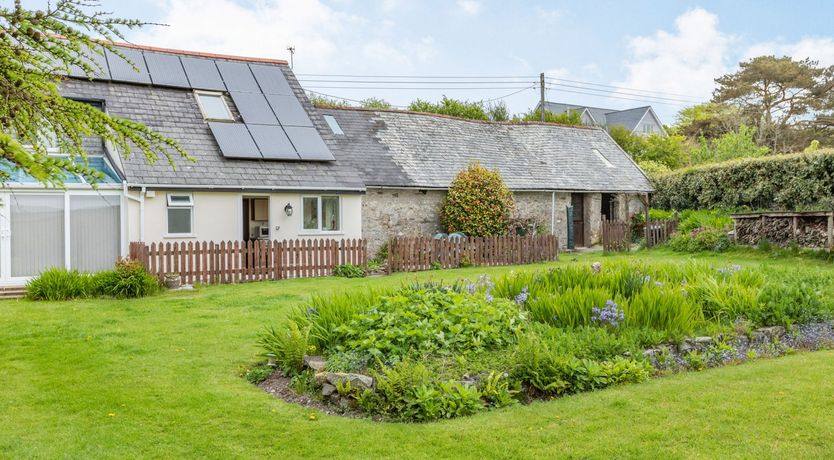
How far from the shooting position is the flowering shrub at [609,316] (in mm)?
7625

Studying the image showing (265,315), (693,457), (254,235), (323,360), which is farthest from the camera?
(254,235)

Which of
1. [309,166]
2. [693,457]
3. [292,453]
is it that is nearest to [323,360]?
[292,453]

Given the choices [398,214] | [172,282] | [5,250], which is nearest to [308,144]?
[398,214]

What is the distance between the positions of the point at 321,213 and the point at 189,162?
4040mm

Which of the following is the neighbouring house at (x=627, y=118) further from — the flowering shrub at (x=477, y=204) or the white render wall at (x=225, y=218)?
the white render wall at (x=225, y=218)

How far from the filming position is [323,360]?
7.20 meters

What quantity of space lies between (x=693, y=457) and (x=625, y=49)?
62.4 feet

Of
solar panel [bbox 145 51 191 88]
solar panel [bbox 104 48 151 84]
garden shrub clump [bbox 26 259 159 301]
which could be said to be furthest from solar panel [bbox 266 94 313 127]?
garden shrub clump [bbox 26 259 159 301]

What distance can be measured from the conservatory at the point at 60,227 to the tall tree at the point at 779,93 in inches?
1725

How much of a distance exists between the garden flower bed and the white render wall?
33.8ft

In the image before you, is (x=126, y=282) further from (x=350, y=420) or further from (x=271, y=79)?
(x=271, y=79)

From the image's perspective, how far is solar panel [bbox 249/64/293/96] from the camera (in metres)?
22.1

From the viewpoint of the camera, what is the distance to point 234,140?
1914 centimetres

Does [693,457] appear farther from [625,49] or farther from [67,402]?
[625,49]
